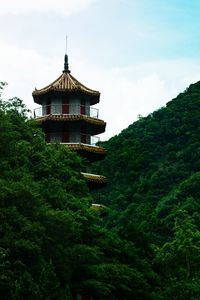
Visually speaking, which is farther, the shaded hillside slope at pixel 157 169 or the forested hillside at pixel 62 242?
the shaded hillside slope at pixel 157 169

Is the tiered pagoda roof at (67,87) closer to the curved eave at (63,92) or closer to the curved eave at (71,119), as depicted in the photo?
the curved eave at (63,92)

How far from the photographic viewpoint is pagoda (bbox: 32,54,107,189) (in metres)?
45.0

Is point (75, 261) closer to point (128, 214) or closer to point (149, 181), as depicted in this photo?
point (128, 214)

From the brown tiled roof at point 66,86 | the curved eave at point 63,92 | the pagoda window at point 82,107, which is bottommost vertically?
the pagoda window at point 82,107

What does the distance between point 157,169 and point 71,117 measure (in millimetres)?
33731

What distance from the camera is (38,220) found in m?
27.0

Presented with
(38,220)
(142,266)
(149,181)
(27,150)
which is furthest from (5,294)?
(149,181)

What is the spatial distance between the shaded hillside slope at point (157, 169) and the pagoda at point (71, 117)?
20081 mm

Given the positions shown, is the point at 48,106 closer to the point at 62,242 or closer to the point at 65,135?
the point at 65,135

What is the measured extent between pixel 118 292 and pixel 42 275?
921 cm

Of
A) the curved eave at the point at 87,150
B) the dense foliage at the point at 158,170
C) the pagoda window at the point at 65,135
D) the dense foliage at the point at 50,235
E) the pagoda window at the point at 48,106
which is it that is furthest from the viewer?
the dense foliage at the point at 158,170

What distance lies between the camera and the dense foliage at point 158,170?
67.4 metres

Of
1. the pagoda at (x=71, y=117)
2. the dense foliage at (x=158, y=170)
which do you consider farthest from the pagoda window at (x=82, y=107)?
the dense foliage at (x=158, y=170)

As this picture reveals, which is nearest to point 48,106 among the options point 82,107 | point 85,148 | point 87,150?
point 82,107
